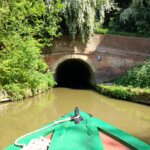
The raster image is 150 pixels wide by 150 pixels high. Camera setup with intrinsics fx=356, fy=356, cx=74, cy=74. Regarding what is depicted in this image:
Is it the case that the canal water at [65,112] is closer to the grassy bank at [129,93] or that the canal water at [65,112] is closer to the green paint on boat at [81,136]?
the grassy bank at [129,93]

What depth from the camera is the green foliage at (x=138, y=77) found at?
16016mm

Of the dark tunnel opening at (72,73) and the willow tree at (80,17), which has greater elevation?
the willow tree at (80,17)

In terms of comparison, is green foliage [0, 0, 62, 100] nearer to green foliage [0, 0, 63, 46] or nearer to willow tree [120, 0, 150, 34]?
green foliage [0, 0, 63, 46]

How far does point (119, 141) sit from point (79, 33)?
488 inches

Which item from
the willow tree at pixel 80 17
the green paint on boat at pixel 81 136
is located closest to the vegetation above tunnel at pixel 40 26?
the willow tree at pixel 80 17

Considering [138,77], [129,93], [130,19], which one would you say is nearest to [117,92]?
[129,93]

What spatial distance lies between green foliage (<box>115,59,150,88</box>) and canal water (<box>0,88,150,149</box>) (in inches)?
56.0

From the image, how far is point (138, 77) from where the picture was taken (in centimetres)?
1620

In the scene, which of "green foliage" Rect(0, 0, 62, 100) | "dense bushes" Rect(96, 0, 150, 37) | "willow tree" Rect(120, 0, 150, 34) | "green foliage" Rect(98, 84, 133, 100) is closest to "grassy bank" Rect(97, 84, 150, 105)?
"green foliage" Rect(98, 84, 133, 100)

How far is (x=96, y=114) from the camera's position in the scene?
43.0 feet

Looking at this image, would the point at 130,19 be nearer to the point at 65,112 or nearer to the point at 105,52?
the point at 105,52

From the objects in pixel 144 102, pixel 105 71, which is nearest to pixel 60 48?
pixel 105 71

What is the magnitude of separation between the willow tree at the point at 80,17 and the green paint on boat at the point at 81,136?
441 inches

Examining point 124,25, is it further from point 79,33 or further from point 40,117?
point 40,117
